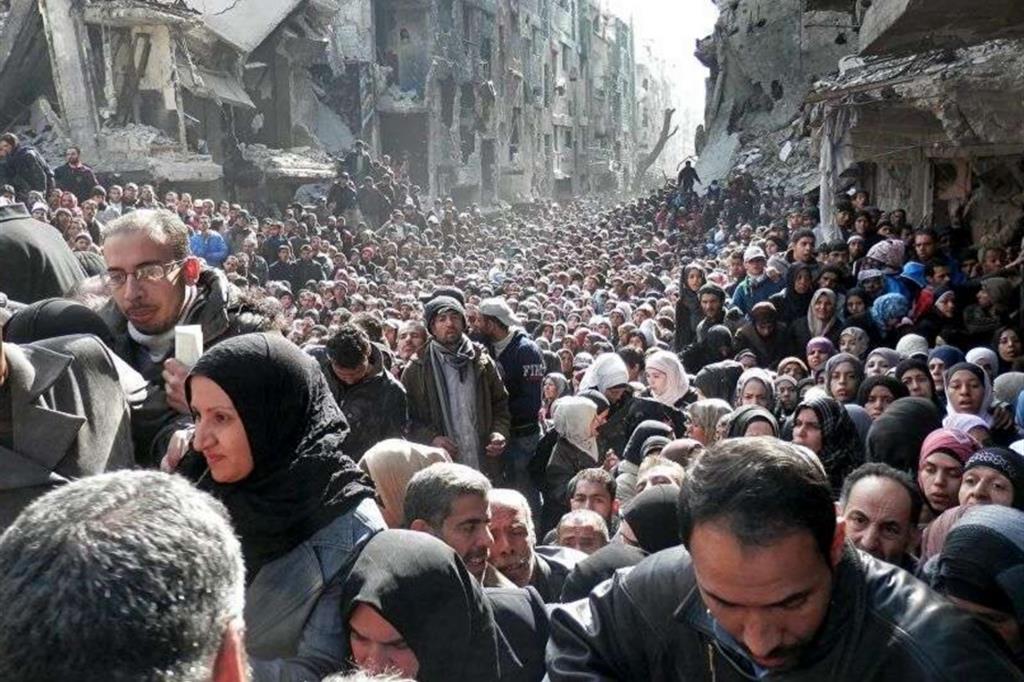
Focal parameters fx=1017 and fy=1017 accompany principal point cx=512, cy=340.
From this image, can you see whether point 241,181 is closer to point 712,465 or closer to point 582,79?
point 712,465

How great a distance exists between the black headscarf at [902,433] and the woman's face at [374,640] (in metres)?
3.85

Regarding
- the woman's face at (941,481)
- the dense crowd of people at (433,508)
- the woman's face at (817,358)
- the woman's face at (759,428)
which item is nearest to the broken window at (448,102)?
the woman's face at (817,358)

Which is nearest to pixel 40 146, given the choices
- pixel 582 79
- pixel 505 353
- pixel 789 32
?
pixel 505 353

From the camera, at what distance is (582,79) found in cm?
6900

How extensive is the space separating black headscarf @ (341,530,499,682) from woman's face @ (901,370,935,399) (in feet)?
16.8

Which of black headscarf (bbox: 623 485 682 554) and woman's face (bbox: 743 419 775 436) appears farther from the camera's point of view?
woman's face (bbox: 743 419 775 436)

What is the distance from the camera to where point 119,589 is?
3.51 feet

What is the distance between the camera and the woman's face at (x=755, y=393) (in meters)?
6.87

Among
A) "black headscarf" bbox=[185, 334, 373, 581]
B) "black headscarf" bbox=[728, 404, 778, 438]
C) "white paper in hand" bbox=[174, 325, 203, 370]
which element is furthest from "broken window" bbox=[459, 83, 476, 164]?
"black headscarf" bbox=[185, 334, 373, 581]

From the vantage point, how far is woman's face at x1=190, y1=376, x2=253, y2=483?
229 centimetres

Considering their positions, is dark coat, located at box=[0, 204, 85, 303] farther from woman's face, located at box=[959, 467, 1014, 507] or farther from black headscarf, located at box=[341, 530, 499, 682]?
woman's face, located at box=[959, 467, 1014, 507]

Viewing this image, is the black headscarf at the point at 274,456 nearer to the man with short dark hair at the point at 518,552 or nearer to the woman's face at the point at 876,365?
the man with short dark hair at the point at 518,552

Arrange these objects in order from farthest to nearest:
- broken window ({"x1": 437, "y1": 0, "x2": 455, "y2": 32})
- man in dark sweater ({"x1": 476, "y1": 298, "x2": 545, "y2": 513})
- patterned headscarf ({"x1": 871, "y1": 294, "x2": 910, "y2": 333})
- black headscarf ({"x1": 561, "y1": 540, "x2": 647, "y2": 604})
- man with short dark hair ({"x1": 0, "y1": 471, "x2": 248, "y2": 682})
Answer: broken window ({"x1": 437, "y1": 0, "x2": 455, "y2": 32})
patterned headscarf ({"x1": 871, "y1": 294, "x2": 910, "y2": 333})
man in dark sweater ({"x1": 476, "y1": 298, "x2": 545, "y2": 513})
black headscarf ({"x1": 561, "y1": 540, "x2": 647, "y2": 604})
man with short dark hair ({"x1": 0, "y1": 471, "x2": 248, "y2": 682})

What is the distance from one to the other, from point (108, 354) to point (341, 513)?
31.3 inches
